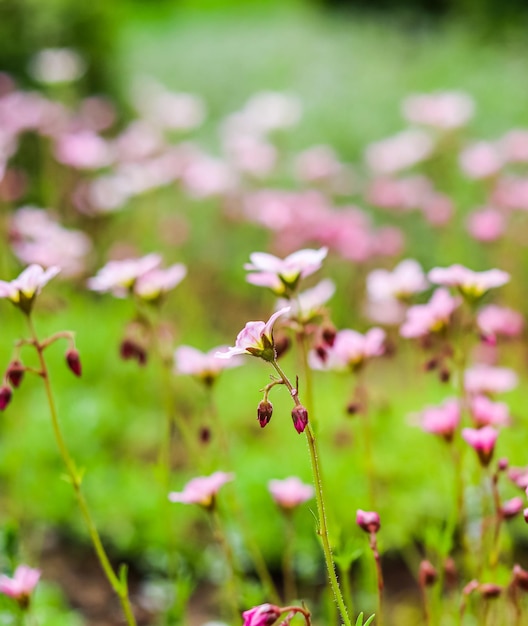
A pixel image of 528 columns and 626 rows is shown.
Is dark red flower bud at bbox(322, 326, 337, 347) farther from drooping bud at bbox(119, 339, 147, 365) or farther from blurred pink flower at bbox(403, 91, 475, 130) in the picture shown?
blurred pink flower at bbox(403, 91, 475, 130)

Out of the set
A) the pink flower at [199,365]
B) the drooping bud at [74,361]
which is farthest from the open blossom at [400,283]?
the drooping bud at [74,361]

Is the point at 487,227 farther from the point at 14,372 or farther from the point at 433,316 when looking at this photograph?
the point at 14,372

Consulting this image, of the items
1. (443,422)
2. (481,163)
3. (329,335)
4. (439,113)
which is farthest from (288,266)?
(439,113)

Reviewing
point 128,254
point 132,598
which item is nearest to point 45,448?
point 132,598

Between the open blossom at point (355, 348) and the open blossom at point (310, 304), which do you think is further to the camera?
the open blossom at point (355, 348)

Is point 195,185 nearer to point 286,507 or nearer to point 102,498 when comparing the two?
point 102,498

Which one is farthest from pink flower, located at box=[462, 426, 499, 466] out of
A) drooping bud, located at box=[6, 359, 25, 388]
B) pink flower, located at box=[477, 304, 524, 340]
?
pink flower, located at box=[477, 304, 524, 340]

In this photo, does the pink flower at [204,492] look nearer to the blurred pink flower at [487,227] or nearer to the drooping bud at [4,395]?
the drooping bud at [4,395]
